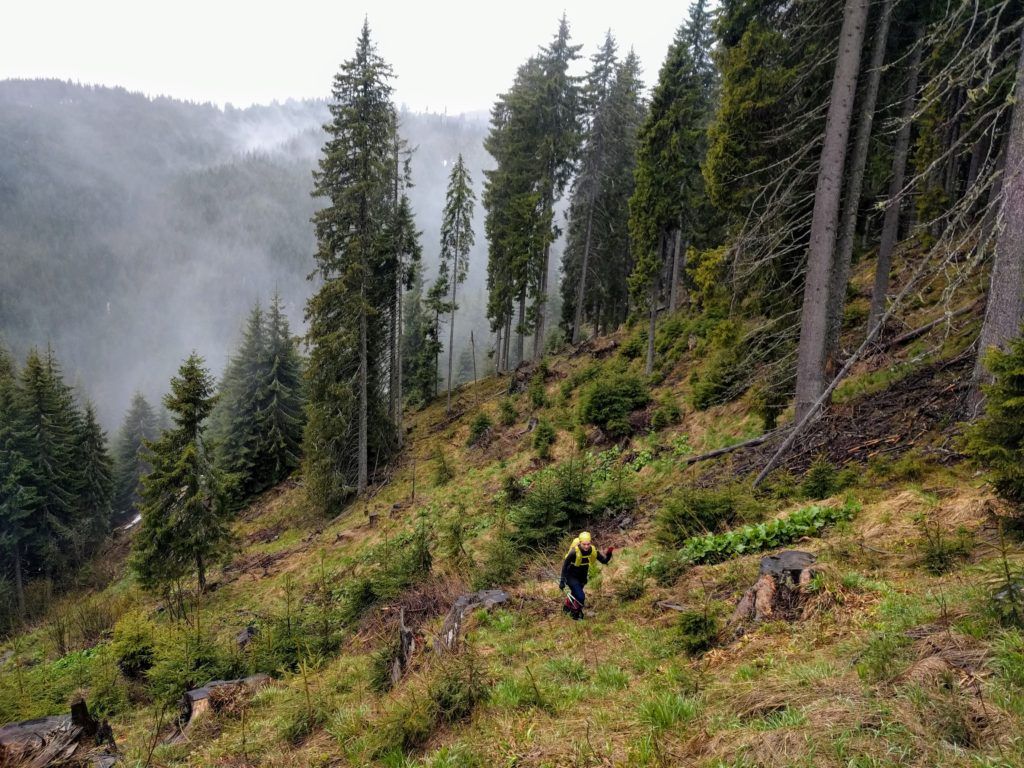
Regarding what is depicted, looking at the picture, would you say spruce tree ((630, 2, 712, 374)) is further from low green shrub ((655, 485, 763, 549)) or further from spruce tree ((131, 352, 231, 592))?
spruce tree ((131, 352, 231, 592))

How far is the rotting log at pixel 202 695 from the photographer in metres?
8.20

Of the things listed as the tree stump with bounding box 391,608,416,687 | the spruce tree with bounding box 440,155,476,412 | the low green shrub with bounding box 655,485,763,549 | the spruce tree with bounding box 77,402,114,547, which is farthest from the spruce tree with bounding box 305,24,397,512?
the spruce tree with bounding box 77,402,114,547

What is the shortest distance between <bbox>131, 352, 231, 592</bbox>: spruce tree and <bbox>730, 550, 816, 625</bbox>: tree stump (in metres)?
18.5

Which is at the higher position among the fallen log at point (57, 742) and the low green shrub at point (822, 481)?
the low green shrub at point (822, 481)

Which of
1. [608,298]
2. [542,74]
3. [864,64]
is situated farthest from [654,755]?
[608,298]

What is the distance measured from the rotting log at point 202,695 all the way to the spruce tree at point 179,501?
35.9ft

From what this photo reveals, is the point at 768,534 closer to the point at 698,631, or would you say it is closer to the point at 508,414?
the point at 698,631

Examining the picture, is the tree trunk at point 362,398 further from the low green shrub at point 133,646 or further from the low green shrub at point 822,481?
the low green shrub at point 822,481

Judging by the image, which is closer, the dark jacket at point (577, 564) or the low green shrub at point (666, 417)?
the dark jacket at point (577, 564)

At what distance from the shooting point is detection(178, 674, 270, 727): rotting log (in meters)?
8.20

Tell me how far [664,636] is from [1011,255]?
6986 mm

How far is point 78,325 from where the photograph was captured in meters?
181

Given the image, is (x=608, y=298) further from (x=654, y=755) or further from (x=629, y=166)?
(x=654, y=755)

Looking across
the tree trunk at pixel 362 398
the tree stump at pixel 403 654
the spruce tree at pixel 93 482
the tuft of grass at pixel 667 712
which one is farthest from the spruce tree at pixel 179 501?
the spruce tree at pixel 93 482
